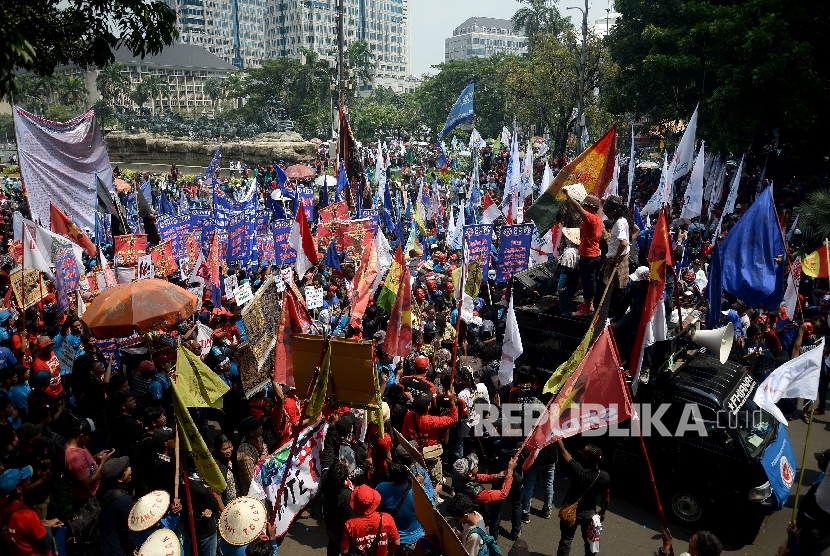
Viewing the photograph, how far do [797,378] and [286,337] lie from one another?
4.92 m

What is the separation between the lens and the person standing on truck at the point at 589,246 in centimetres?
816

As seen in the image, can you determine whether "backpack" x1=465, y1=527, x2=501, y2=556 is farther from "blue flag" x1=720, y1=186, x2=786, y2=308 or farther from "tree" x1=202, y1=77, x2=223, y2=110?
"tree" x1=202, y1=77, x2=223, y2=110

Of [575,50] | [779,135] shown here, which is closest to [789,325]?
[779,135]

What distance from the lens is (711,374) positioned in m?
7.15

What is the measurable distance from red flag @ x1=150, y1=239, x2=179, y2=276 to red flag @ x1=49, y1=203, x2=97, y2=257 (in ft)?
6.83

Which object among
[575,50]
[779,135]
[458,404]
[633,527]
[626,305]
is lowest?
[633,527]

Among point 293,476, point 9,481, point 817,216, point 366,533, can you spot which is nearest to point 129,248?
point 9,481

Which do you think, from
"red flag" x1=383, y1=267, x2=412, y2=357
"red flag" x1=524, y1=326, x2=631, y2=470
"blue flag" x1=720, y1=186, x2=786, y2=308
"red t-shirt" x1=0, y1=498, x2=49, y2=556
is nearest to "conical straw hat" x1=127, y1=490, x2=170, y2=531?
"red t-shirt" x1=0, y1=498, x2=49, y2=556

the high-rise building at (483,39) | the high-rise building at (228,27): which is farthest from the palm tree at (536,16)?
the high-rise building at (483,39)

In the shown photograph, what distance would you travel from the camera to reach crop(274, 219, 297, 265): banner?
12602mm

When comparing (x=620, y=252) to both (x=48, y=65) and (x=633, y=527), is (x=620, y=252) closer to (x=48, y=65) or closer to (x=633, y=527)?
(x=633, y=527)

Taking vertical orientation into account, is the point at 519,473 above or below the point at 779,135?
below

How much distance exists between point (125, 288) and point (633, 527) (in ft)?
22.7

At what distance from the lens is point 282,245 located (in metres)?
12.7
